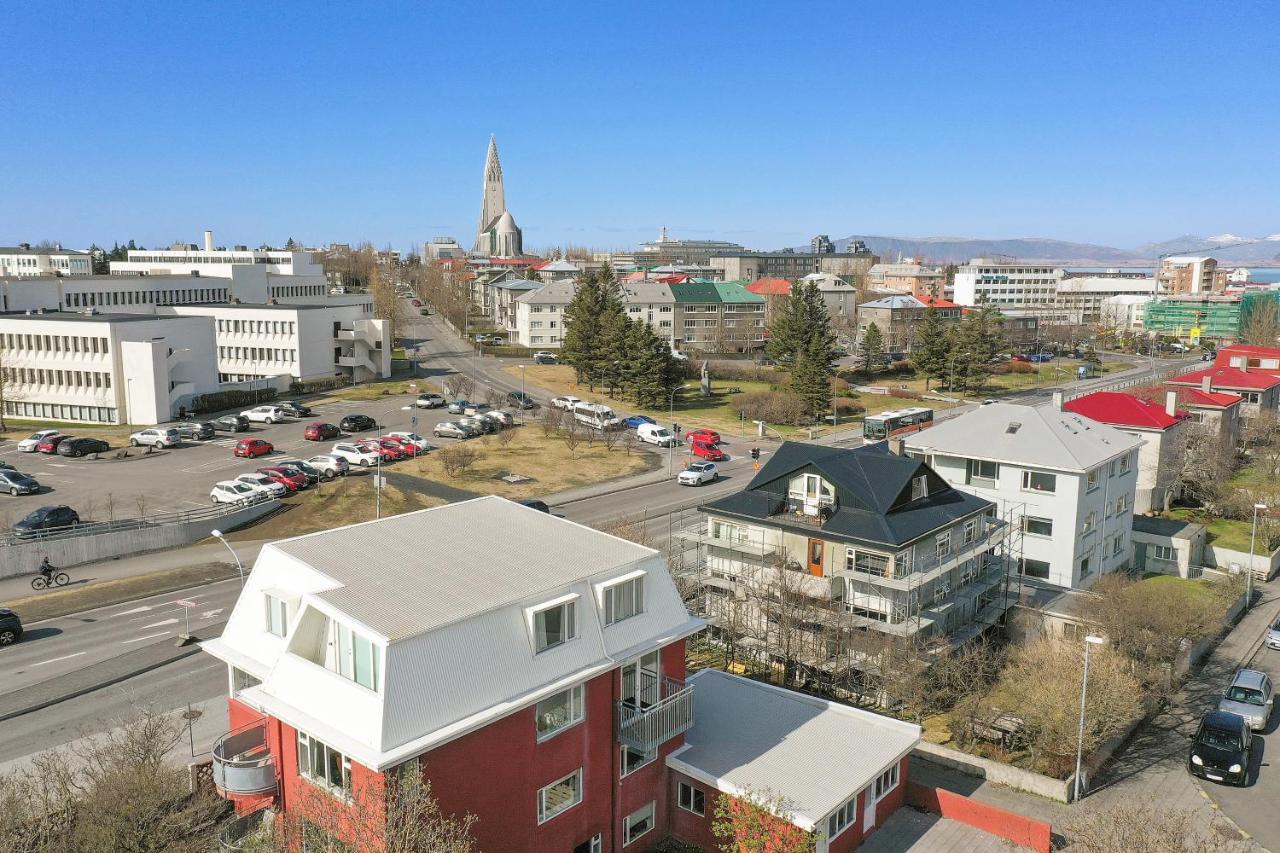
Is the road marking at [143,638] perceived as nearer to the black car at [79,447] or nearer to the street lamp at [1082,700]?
the street lamp at [1082,700]

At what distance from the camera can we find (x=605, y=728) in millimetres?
20125

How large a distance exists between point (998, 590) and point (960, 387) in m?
67.5

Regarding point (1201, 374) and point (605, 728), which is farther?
point (1201, 374)

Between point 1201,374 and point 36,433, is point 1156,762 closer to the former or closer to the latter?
point 1201,374

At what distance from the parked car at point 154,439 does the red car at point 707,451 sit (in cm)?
3535

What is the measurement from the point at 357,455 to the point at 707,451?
24.2 meters

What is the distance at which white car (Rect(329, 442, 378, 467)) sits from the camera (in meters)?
57.0

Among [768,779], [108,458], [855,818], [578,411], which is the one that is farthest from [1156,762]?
[108,458]

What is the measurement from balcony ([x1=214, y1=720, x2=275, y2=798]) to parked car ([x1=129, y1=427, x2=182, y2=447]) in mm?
47167

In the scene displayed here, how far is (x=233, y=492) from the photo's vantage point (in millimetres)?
49219

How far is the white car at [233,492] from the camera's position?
159ft

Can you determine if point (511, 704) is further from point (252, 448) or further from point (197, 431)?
point (197, 431)

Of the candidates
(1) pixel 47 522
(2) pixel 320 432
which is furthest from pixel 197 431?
(1) pixel 47 522

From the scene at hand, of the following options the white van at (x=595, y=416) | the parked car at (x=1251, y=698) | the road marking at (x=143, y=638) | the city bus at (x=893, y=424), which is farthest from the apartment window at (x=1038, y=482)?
the road marking at (x=143, y=638)
